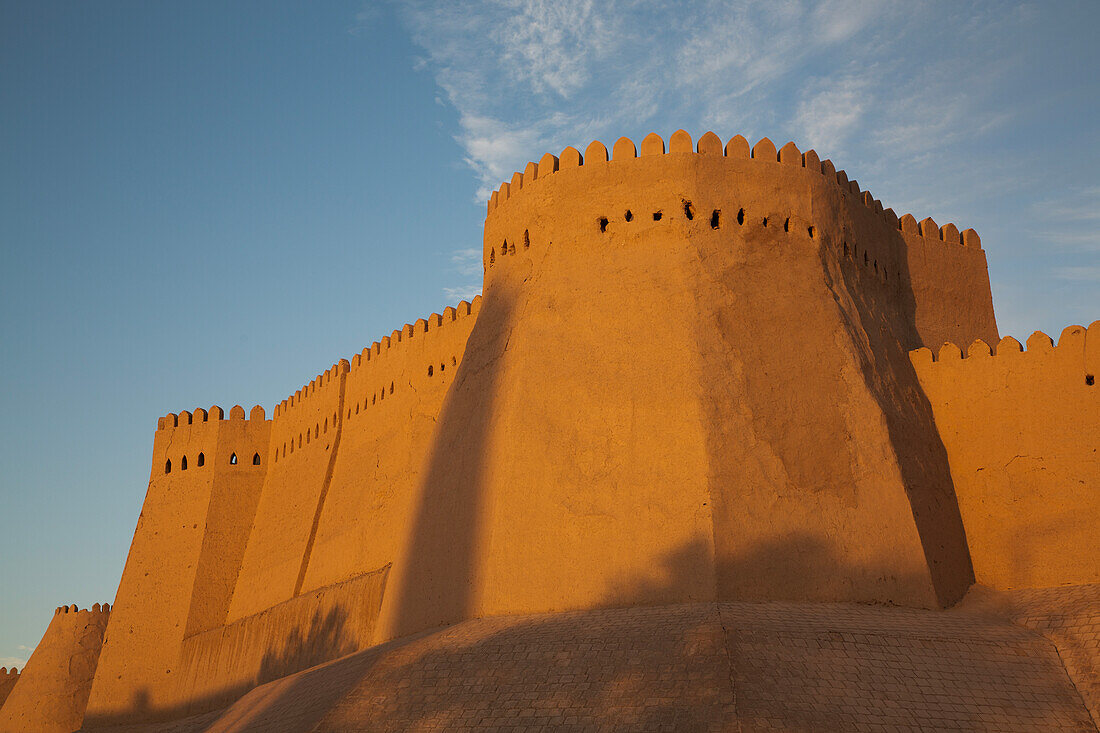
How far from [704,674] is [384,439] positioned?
35.8 ft

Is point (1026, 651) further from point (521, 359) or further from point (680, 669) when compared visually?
point (521, 359)

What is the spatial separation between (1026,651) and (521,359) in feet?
21.5

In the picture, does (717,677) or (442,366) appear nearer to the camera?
(717,677)

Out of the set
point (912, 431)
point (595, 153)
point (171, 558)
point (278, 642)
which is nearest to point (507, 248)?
point (595, 153)

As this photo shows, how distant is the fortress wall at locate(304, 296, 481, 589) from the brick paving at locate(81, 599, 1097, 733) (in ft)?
21.5

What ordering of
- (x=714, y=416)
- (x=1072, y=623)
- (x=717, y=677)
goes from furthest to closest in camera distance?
(x=714, y=416), (x=1072, y=623), (x=717, y=677)

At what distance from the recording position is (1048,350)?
1336 centimetres

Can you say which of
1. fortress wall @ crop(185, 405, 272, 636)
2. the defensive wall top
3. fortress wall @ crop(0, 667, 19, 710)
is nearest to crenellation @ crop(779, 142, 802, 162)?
the defensive wall top

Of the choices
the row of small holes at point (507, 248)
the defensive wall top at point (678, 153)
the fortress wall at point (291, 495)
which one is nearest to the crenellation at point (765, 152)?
the defensive wall top at point (678, 153)

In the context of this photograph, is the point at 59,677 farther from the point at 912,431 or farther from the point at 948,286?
the point at 948,286

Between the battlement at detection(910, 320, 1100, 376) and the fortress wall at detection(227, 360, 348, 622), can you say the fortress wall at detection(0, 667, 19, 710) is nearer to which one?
the fortress wall at detection(227, 360, 348, 622)

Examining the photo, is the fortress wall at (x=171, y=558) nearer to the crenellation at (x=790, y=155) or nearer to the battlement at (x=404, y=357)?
the battlement at (x=404, y=357)

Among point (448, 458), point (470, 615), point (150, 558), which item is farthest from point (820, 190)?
point (150, 558)

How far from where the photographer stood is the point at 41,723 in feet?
77.8
